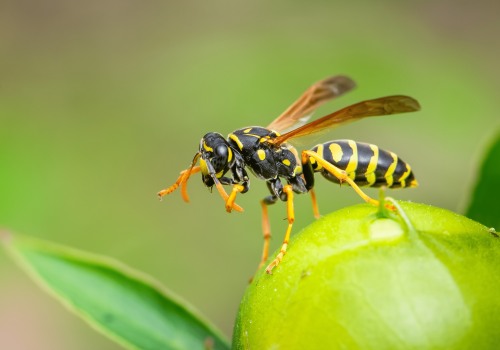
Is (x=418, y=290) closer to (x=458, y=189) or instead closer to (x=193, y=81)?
(x=458, y=189)

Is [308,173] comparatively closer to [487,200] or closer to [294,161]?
[294,161]

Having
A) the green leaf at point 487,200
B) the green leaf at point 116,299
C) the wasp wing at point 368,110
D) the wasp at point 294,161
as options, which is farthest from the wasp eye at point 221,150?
the green leaf at point 487,200

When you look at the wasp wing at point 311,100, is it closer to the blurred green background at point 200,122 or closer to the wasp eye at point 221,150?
the wasp eye at point 221,150

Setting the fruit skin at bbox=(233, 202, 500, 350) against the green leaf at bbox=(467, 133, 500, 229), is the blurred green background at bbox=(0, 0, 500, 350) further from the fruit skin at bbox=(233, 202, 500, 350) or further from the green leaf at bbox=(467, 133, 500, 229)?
the fruit skin at bbox=(233, 202, 500, 350)

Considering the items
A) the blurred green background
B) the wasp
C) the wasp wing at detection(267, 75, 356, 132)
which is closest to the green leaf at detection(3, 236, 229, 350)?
the wasp

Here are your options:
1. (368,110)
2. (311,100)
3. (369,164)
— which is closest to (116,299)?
(368,110)

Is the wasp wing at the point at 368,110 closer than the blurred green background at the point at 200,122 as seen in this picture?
Yes
